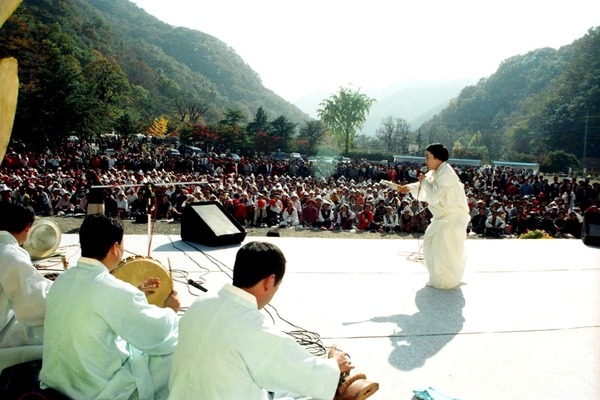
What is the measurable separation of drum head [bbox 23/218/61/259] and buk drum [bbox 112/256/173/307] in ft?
7.74

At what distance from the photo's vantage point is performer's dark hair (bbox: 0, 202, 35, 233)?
2.93m

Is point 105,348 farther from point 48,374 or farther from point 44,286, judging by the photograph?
point 44,286

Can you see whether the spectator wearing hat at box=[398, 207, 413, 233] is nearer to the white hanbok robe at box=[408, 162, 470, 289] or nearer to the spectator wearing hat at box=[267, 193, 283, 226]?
the spectator wearing hat at box=[267, 193, 283, 226]

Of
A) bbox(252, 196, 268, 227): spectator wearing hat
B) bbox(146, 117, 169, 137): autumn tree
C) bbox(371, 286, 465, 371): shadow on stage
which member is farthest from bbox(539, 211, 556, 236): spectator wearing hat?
bbox(146, 117, 169, 137): autumn tree

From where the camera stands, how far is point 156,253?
19.9 ft

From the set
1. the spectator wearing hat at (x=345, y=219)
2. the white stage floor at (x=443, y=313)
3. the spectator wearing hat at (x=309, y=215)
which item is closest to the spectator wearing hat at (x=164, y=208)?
the spectator wearing hat at (x=309, y=215)

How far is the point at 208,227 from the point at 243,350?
5013 millimetres

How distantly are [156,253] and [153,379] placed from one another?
386 centimetres

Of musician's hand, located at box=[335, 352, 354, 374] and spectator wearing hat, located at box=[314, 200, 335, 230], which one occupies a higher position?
musician's hand, located at box=[335, 352, 354, 374]

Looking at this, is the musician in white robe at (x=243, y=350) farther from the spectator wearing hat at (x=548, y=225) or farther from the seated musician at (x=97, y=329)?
the spectator wearing hat at (x=548, y=225)

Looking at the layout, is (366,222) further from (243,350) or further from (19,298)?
(243,350)

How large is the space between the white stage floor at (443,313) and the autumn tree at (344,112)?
2143 inches

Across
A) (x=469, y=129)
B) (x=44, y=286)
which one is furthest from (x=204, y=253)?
(x=469, y=129)

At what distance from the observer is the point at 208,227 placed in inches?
262
